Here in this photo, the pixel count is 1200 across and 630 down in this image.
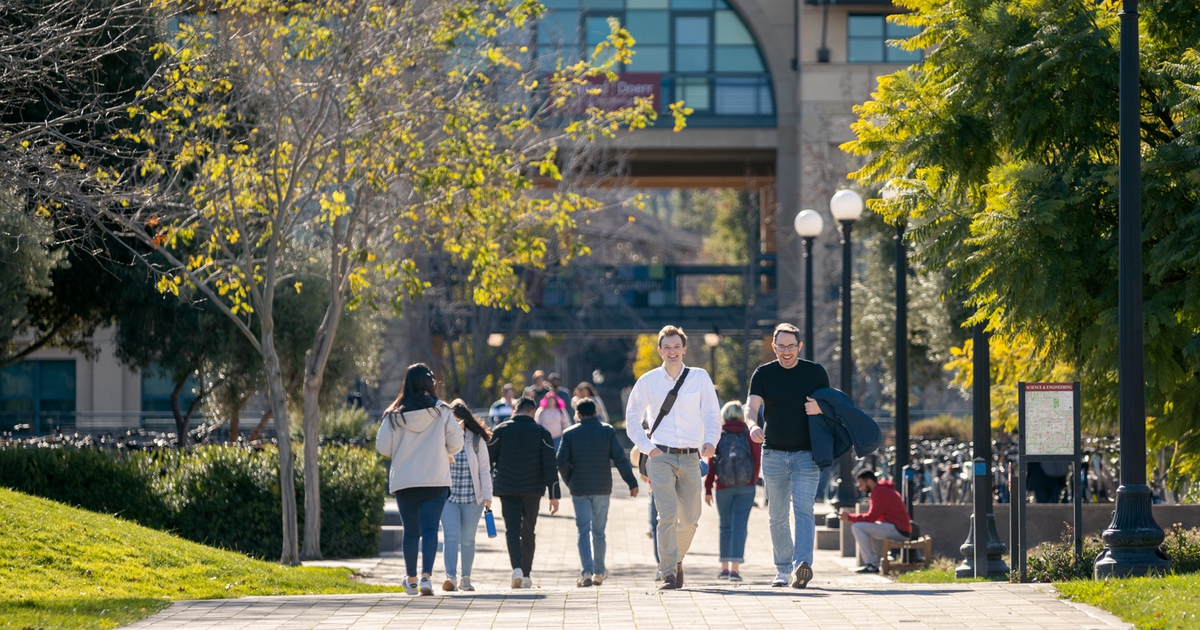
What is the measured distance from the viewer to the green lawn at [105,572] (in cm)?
900

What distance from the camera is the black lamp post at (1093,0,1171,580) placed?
8.90 m

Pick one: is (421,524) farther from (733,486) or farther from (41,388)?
(41,388)

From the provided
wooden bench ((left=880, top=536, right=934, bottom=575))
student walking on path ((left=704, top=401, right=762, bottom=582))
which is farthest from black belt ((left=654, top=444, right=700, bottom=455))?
wooden bench ((left=880, top=536, right=934, bottom=575))

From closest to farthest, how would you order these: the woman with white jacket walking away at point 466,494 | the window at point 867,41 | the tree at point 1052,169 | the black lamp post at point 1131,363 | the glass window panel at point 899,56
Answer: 1. the black lamp post at point 1131,363
2. the tree at point 1052,169
3. the woman with white jacket walking away at point 466,494
4. the glass window panel at point 899,56
5. the window at point 867,41

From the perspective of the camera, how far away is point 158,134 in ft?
49.4

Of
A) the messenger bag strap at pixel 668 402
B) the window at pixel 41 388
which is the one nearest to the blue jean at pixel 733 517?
the messenger bag strap at pixel 668 402

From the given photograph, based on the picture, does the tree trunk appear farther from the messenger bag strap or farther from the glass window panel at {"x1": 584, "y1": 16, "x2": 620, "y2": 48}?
the glass window panel at {"x1": 584, "y1": 16, "x2": 620, "y2": 48}

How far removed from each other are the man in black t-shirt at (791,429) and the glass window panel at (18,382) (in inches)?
1176

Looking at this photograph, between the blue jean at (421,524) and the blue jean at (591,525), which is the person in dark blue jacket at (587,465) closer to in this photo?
the blue jean at (591,525)

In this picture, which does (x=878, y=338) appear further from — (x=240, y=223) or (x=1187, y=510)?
(x=240, y=223)

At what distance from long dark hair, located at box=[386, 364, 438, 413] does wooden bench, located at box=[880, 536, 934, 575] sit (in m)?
5.10

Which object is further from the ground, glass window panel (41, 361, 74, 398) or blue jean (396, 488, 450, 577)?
glass window panel (41, 361, 74, 398)

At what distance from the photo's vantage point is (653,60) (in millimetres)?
39656

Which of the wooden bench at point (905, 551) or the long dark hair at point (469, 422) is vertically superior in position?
the long dark hair at point (469, 422)
